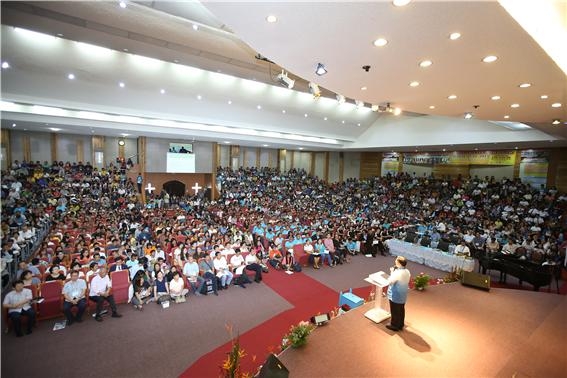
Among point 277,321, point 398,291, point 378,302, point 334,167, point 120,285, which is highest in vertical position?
point 334,167

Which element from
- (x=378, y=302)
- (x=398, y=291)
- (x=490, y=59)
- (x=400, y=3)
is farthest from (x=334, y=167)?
(x=400, y=3)

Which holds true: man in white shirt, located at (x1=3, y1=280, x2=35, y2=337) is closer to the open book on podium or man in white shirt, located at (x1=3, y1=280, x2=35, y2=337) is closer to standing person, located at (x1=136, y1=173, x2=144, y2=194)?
the open book on podium

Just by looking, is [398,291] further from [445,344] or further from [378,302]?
[445,344]

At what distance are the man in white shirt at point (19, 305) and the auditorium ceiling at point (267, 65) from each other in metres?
2.88

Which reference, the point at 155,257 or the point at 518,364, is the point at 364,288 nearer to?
the point at 518,364

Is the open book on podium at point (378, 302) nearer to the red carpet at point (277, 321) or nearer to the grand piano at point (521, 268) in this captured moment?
the red carpet at point (277, 321)

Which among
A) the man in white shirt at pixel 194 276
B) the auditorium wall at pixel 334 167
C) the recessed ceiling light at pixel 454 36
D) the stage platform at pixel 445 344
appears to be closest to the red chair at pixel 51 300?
the man in white shirt at pixel 194 276

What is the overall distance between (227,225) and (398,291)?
904 cm

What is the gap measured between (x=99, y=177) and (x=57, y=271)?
5.91 meters

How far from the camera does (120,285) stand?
6.02m

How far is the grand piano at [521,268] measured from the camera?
726cm

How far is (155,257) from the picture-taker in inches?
302

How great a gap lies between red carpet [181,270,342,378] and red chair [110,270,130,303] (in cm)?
284

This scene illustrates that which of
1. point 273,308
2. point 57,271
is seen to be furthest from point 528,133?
point 57,271
